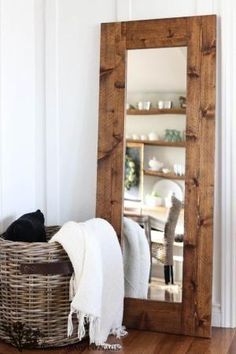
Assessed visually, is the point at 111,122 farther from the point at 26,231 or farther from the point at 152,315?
the point at 152,315

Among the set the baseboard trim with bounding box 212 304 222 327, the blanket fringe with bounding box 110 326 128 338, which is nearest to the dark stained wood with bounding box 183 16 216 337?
the baseboard trim with bounding box 212 304 222 327

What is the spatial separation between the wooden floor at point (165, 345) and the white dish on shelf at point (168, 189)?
2.47ft

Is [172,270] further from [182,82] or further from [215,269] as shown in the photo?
[182,82]

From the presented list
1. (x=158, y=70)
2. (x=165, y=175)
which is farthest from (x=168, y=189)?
(x=158, y=70)

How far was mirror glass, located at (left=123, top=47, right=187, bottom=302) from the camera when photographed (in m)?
2.86

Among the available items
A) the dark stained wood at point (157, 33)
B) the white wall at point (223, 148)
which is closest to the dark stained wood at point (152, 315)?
the white wall at point (223, 148)

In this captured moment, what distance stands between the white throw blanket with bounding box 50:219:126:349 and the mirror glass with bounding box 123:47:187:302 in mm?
210

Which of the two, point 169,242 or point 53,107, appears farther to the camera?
point 53,107

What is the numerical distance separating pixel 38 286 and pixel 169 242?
757 millimetres

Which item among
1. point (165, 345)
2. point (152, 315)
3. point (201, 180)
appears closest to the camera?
point (165, 345)

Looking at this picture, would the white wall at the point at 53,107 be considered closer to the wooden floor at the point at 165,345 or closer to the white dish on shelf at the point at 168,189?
the white dish on shelf at the point at 168,189

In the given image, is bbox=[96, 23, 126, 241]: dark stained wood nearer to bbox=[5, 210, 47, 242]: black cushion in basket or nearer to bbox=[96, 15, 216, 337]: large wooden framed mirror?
bbox=[96, 15, 216, 337]: large wooden framed mirror

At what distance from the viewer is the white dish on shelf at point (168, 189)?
9.47ft

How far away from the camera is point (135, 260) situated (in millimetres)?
2961
